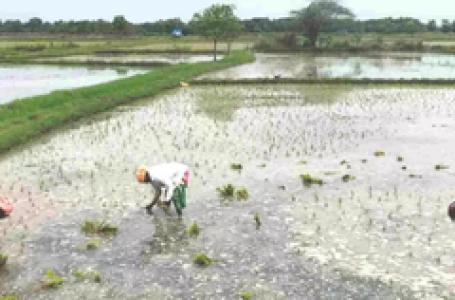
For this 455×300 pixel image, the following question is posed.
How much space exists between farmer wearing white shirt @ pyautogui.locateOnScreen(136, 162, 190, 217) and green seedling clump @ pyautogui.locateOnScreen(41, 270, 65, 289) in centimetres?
210

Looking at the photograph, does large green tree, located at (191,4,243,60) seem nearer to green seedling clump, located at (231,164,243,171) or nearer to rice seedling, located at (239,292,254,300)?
green seedling clump, located at (231,164,243,171)

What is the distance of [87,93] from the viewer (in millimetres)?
24406

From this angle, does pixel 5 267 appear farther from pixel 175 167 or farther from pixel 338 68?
pixel 338 68

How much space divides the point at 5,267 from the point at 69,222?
1.79 metres

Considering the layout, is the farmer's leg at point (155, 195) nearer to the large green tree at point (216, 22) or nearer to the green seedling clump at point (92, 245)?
the green seedling clump at point (92, 245)

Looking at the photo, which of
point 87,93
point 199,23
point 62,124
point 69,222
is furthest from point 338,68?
point 69,222

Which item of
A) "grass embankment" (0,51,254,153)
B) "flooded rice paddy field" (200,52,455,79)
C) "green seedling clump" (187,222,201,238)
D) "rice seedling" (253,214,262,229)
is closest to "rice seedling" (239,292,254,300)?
"green seedling clump" (187,222,201,238)

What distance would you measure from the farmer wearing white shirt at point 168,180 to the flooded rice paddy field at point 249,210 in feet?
1.11

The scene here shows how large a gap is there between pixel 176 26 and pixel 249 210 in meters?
111

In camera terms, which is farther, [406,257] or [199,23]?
[199,23]

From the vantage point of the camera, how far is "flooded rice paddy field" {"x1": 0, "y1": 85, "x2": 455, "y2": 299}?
7000 mm

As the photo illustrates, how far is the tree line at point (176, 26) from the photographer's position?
89188 mm

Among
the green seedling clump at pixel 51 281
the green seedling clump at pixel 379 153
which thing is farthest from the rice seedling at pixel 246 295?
the green seedling clump at pixel 379 153

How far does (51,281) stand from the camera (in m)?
6.91
